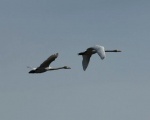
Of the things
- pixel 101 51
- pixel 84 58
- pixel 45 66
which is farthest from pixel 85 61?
pixel 101 51

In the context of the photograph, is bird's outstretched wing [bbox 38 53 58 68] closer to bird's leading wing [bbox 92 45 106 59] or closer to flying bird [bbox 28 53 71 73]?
flying bird [bbox 28 53 71 73]

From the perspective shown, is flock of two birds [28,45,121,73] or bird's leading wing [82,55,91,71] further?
bird's leading wing [82,55,91,71]

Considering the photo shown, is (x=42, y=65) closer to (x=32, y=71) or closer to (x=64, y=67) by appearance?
(x=32, y=71)

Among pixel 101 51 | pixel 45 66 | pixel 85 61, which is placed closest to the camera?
pixel 101 51

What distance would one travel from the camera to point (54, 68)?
3317 inches

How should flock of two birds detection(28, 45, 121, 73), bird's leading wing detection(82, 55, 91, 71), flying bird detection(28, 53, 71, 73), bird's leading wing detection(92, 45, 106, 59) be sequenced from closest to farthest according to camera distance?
1. bird's leading wing detection(92, 45, 106, 59)
2. flock of two birds detection(28, 45, 121, 73)
3. flying bird detection(28, 53, 71, 73)
4. bird's leading wing detection(82, 55, 91, 71)

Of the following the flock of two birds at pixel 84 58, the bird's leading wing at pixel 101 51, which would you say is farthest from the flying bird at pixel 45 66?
the bird's leading wing at pixel 101 51

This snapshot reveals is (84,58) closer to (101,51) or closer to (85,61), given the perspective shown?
(85,61)

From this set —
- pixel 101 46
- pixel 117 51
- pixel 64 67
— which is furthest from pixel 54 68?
pixel 117 51

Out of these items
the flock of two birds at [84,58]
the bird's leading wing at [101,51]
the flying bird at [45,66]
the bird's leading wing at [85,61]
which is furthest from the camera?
the bird's leading wing at [85,61]

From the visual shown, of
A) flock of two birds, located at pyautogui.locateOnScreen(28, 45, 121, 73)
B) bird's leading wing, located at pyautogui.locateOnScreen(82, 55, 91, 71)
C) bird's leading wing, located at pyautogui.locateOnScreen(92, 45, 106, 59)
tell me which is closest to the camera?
bird's leading wing, located at pyautogui.locateOnScreen(92, 45, 106, 59)

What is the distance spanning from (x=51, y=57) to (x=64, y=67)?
12276 millimetres

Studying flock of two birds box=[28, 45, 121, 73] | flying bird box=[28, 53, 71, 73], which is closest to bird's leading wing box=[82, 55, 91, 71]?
flock of two birds box=[28, 45, 121, 73]

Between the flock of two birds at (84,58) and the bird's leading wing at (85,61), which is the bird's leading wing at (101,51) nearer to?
the flock of two birds at (84,58)
